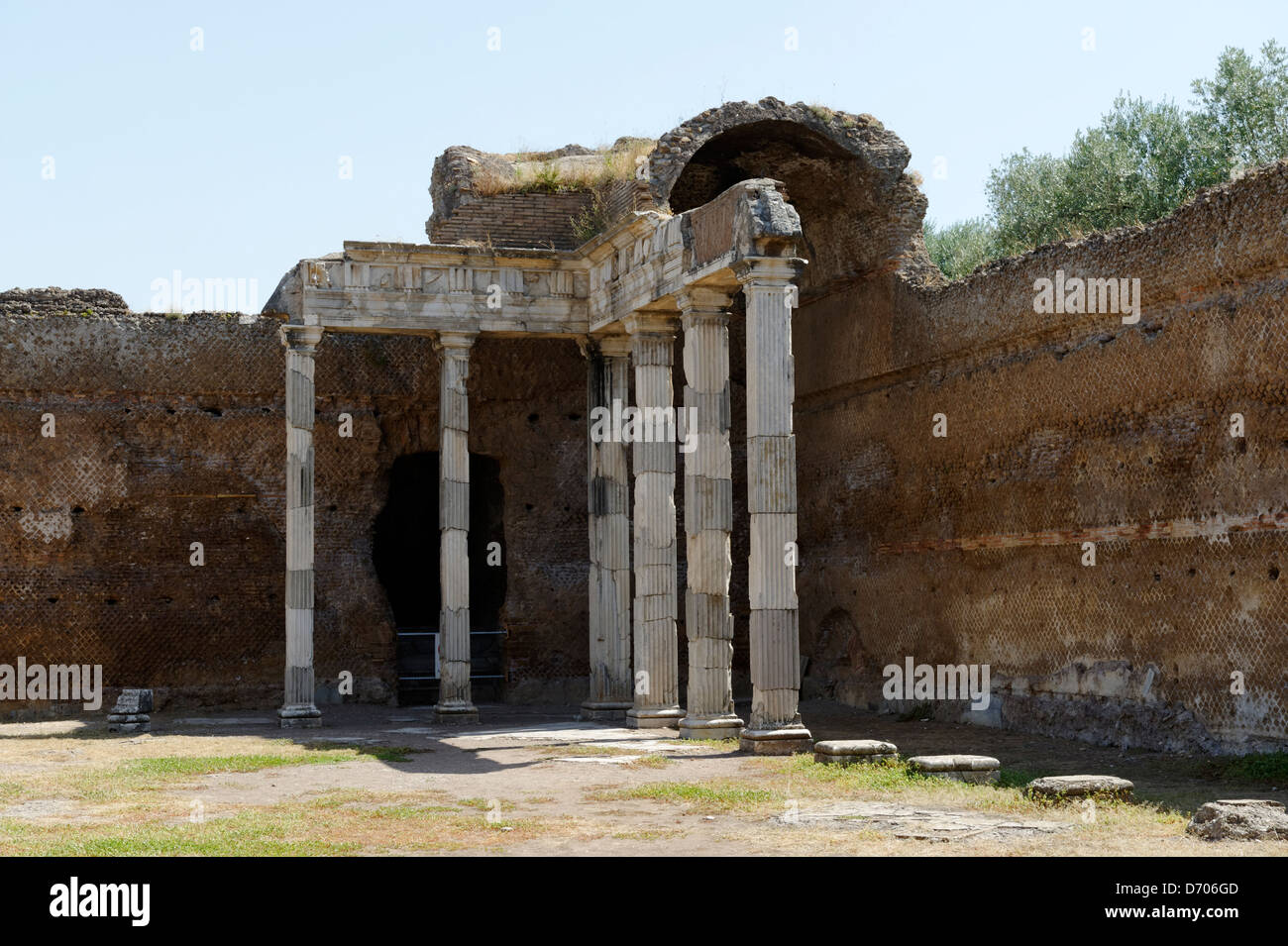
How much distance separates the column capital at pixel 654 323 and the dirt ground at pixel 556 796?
3.84 metres

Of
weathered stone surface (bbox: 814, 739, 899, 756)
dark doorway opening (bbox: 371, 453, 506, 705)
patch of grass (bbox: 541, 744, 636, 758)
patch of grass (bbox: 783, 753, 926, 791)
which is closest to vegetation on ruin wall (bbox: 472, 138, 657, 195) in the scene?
dark doorway opening (bbox: 371, 453, 506, 705)

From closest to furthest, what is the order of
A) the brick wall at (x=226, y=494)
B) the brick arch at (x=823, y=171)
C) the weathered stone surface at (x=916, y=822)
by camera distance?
the weathered stone surface at (x=916, y=822) → the brick arch at (x=823, y=171) → the brick wall at (x=226, y=494)

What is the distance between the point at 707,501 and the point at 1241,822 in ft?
22.1

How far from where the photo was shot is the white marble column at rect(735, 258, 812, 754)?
40.2ft

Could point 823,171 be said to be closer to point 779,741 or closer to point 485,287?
point 485,287

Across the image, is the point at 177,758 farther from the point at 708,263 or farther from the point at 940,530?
the point at 940,530

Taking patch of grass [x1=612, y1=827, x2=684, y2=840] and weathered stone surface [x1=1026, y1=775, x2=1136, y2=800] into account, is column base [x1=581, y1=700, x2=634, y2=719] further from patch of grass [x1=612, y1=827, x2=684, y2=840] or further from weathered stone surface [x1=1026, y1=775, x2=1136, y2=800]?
patch of grass [x1=612, y1=827, x2=684, y2=840]

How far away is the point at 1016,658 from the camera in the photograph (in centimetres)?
1442

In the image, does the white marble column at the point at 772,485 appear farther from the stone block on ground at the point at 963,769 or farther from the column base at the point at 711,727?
the stone block on ground at the point at 963,769

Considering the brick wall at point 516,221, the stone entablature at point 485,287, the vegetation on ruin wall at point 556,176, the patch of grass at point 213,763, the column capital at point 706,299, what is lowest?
the patch of grass at point 213,763

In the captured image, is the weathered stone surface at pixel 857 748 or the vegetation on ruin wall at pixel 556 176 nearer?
the weathered stone surface at pixel 857 748

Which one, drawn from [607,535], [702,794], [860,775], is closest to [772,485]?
[860,775]

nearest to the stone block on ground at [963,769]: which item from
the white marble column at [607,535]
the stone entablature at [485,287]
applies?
the stone entablature at [485,287]

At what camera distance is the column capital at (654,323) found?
592 inches
